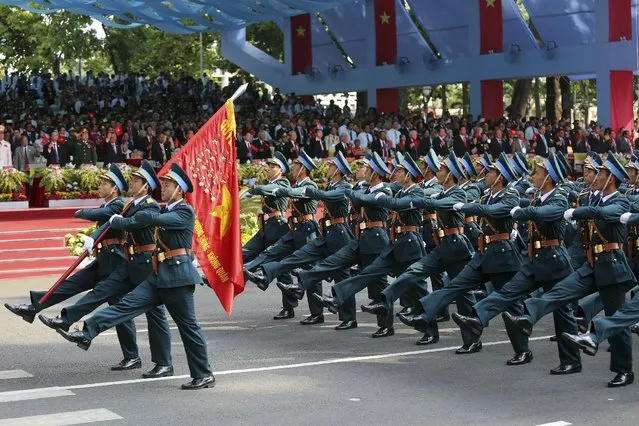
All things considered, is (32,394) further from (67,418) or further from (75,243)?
(75,243)

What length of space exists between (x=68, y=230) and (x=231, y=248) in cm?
1023

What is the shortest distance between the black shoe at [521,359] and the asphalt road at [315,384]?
0.10 metres

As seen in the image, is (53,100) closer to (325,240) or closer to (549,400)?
(325,240)

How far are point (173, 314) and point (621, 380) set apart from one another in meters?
3.65

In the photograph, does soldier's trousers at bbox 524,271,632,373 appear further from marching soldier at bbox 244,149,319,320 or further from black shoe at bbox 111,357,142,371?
marching soldier at bbox 244,149,319,320

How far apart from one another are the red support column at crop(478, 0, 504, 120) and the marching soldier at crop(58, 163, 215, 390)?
26.8m

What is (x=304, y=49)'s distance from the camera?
43594 millimetres

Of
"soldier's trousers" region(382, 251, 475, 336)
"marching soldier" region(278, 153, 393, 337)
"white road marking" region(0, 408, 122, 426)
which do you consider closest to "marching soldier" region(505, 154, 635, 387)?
"soldier's trousers" region(382, 251, 475, 336)

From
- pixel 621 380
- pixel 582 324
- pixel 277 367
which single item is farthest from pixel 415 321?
pixel 621 380

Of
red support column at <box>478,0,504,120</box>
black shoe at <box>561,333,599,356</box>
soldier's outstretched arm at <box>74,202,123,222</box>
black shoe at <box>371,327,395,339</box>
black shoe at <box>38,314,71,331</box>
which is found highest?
red support column at <box>478,0,504,120</box>

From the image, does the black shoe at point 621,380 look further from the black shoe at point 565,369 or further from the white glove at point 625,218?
the white glove at point 625,218

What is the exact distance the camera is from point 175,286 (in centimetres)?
1019

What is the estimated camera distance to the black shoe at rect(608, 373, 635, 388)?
9961mm

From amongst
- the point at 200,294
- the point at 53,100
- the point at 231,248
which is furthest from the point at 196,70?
the point at 231,248
